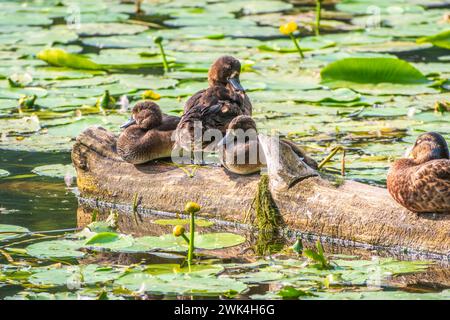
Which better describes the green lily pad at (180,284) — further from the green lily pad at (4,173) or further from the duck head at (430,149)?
the green lily pad at (4,173)

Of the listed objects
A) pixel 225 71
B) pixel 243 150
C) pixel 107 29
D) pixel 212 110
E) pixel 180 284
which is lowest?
pixel 180 284

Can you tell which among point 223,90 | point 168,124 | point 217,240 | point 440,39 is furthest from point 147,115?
point 440,39

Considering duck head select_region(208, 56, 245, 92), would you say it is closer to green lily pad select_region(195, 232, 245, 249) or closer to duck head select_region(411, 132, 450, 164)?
green lily pad select_region(195, 232, 245, 249)

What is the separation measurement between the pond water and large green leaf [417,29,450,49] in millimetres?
246

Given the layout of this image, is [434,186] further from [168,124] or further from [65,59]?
[65,59]

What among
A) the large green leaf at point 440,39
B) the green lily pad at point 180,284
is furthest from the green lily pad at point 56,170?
the large green leaf at point 440,39

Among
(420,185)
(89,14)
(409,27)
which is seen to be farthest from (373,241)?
(89,14)

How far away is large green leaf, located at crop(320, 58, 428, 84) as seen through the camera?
1224 centimetres

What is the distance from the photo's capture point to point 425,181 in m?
6.95

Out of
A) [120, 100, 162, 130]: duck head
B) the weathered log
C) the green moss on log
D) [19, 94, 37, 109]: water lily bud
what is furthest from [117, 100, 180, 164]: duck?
[19, 94, 37, 109]: water lily bud

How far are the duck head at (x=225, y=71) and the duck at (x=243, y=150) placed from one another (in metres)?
1.42

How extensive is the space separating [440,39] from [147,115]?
6.59 metres

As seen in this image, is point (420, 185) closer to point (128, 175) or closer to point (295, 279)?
point (295, 279)

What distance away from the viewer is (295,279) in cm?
653
